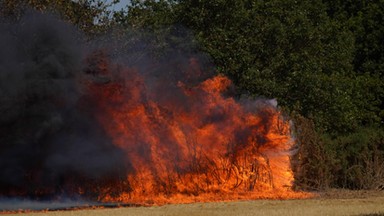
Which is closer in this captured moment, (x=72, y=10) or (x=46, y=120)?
(x=46, y=120)

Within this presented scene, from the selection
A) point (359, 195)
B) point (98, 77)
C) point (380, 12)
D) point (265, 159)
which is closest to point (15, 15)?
point (98, 77)

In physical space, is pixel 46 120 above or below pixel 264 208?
above

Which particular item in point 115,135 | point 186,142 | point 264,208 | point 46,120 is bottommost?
point 264,208

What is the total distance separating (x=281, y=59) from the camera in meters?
36.5

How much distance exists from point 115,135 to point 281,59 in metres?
13.5

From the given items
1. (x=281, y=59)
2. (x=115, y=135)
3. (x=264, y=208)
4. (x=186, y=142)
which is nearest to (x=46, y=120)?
(x=115, y=135)

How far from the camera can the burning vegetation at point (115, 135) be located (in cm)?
2473

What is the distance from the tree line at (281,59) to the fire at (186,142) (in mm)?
3159

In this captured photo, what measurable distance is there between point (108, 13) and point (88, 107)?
45.3 ft

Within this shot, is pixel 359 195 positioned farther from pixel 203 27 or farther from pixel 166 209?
pixel 203 27

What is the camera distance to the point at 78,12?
120 ft

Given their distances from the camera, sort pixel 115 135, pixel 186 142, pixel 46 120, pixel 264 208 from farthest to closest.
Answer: pixel 186 142 → pixel 115 135 → pixel 46 120 → pixel 264 208

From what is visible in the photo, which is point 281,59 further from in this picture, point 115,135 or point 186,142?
point 115,135

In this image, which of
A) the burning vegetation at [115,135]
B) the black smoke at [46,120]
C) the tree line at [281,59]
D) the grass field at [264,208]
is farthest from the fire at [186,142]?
the tree line at [281,59]
